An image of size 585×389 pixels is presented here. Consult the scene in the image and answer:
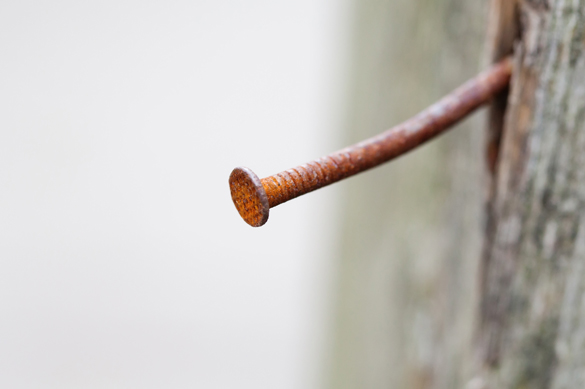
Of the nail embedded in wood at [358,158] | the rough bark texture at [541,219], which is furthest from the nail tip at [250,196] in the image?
the rough bark texture at [541,219]

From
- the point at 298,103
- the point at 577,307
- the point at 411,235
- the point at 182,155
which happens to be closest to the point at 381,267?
the point at 411,235

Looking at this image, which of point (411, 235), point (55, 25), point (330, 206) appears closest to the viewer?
point (411, 235)

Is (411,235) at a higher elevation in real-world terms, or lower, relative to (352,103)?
lower

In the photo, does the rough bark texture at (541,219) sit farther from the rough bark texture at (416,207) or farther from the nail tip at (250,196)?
the nail tip at (250,196)

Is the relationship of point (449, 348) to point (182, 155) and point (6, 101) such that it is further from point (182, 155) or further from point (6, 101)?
point (6, 101)

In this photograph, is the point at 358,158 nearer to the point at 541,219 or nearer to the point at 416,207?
the point at 541,219
